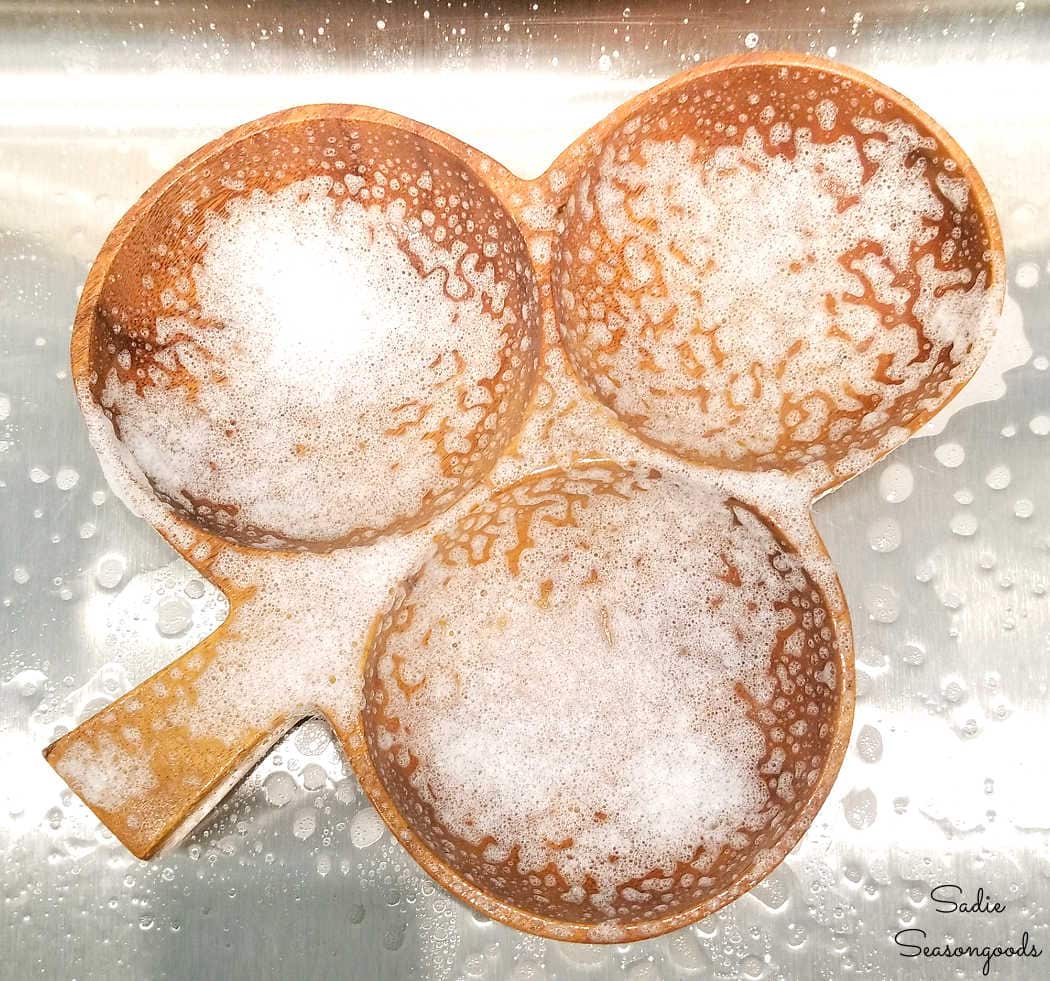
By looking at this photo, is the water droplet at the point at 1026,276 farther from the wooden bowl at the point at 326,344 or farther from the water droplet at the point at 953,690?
the wooden bowl at the point at 326,344

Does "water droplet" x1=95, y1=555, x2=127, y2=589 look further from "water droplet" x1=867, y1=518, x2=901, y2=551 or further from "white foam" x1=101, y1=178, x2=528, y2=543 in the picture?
"water droplet" x1=867, y1=518, x2=901, y2=551

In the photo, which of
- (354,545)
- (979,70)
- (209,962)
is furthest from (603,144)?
(209,962)

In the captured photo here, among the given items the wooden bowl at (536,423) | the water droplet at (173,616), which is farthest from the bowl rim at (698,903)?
the water droplet at (173,616)

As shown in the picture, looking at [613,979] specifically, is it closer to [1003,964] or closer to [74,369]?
[1003,964]

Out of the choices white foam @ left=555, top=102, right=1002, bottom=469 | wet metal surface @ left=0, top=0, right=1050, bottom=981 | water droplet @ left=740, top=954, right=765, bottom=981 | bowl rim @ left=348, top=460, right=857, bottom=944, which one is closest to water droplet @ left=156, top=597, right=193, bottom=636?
wet metal surface @ left=0, top=0, right=1050, bottom=981

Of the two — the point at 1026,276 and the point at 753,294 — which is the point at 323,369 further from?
the point at 1026,276

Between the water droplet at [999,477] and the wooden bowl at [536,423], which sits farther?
the water droplet at [999,477]
